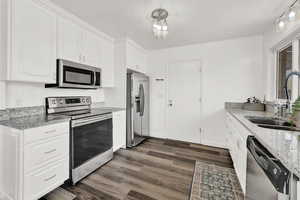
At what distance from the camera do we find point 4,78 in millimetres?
1478

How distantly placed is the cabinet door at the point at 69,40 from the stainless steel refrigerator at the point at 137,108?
1065 millimetres

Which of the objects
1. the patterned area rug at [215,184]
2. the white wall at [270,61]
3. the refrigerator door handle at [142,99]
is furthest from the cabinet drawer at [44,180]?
the white wall at [270,61]

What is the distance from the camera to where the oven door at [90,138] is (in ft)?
5.87

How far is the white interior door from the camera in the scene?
3.31 metres

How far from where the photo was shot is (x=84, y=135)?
6.30ft

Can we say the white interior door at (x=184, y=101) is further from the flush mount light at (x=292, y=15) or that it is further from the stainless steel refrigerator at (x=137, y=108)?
the flush mount light at (x=292, y=15)

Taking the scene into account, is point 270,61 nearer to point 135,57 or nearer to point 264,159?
point 264,159

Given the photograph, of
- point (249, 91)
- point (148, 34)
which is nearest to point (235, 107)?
point (249, 91)

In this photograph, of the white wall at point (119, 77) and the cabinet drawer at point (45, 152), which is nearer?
the cabinet drawer at point (45, 152)

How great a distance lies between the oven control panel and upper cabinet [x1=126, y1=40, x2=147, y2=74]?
1115 millimetres

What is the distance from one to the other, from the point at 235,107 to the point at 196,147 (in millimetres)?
1222

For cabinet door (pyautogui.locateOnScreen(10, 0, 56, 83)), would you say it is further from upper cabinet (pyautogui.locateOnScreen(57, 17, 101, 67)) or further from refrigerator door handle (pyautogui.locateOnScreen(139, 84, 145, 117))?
refrigerator door handle (pyautogui.locateOnScreen(139, 84, 145, 117))

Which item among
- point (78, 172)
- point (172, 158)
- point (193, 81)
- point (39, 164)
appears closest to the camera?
point (39, 164)

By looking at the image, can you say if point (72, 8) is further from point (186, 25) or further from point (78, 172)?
point (78, 172)
